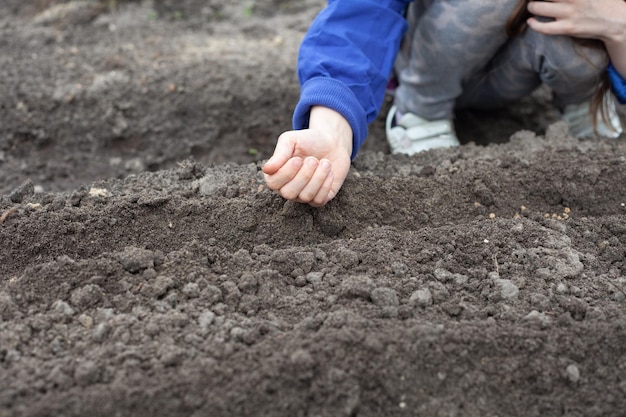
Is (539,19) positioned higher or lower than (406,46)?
higher

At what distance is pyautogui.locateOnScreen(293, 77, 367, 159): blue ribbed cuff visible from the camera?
185 centimetres

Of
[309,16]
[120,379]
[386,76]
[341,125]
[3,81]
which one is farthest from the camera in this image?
[309,16]

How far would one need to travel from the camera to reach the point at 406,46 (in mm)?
2551

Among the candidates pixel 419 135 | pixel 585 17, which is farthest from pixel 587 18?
pixel 419 135

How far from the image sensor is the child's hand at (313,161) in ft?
5.06

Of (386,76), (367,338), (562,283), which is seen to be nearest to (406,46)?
(386,76)

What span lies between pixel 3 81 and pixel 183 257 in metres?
1.73

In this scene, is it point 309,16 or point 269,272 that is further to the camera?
point 309,16

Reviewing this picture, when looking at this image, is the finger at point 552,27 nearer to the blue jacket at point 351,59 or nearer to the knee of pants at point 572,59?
the knee of pants at point 572,59

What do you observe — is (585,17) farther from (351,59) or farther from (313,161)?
(313,161)

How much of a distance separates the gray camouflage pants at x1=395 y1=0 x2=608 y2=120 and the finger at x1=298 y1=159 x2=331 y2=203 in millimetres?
958

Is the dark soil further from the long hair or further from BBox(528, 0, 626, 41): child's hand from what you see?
BBox(528, 0, 626, 41): child's hand

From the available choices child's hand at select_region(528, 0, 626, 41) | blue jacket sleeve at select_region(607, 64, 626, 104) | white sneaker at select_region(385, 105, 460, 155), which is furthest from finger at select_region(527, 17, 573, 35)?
white sneaker at select_region(385, 105, 460, 155)

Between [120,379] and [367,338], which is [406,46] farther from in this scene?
[120,379]
